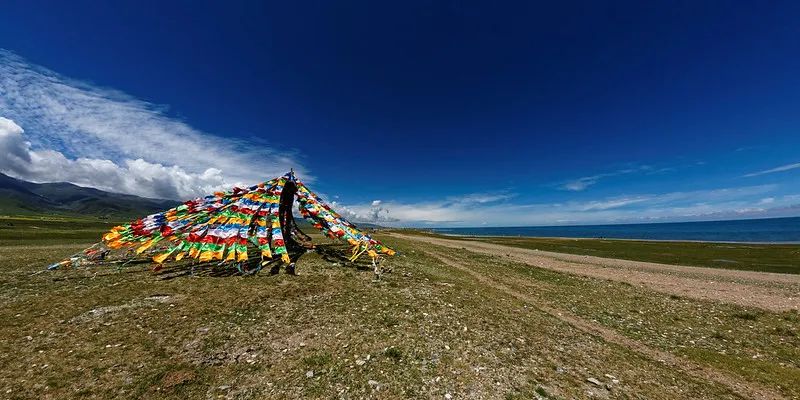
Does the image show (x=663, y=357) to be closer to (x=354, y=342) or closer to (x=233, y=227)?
(x=354, y=342)

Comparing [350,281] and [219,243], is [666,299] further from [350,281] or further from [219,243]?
[219,243]

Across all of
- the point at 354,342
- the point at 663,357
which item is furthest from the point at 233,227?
the point at 663,357

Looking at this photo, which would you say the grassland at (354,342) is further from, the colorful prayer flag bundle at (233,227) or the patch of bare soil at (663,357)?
the colorful prayer flag bundle at (233,227)

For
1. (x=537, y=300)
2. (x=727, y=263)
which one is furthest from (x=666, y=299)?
(x=727, y=263)

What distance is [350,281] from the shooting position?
21.6m

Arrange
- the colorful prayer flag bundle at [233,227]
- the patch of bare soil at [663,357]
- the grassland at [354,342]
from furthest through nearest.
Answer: the colorful prayer flag bundle at [233,227]
the patch of bare soil at [663,357]
the grassland at [354,342]

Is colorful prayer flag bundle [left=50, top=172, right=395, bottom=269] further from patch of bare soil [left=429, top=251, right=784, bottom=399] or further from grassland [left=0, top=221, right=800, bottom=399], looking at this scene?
patch of bare soil [left=429, top=251, right=784, bottom=399]

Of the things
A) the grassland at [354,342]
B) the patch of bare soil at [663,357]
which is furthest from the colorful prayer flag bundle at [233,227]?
the patch of bare soil at [663,357]

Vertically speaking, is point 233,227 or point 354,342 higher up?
point 233,227

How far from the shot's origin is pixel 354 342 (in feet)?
40.2

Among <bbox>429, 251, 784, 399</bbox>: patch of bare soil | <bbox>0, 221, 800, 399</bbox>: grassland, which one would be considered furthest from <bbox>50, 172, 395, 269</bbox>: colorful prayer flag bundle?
<bbox>429, 251, 784, 399</bbox>: patch of bare soil

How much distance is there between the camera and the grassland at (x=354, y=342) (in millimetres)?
9414

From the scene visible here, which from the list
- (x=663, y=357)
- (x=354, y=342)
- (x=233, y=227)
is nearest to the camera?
(x=354, y=342)

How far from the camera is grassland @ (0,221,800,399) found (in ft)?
30.9
